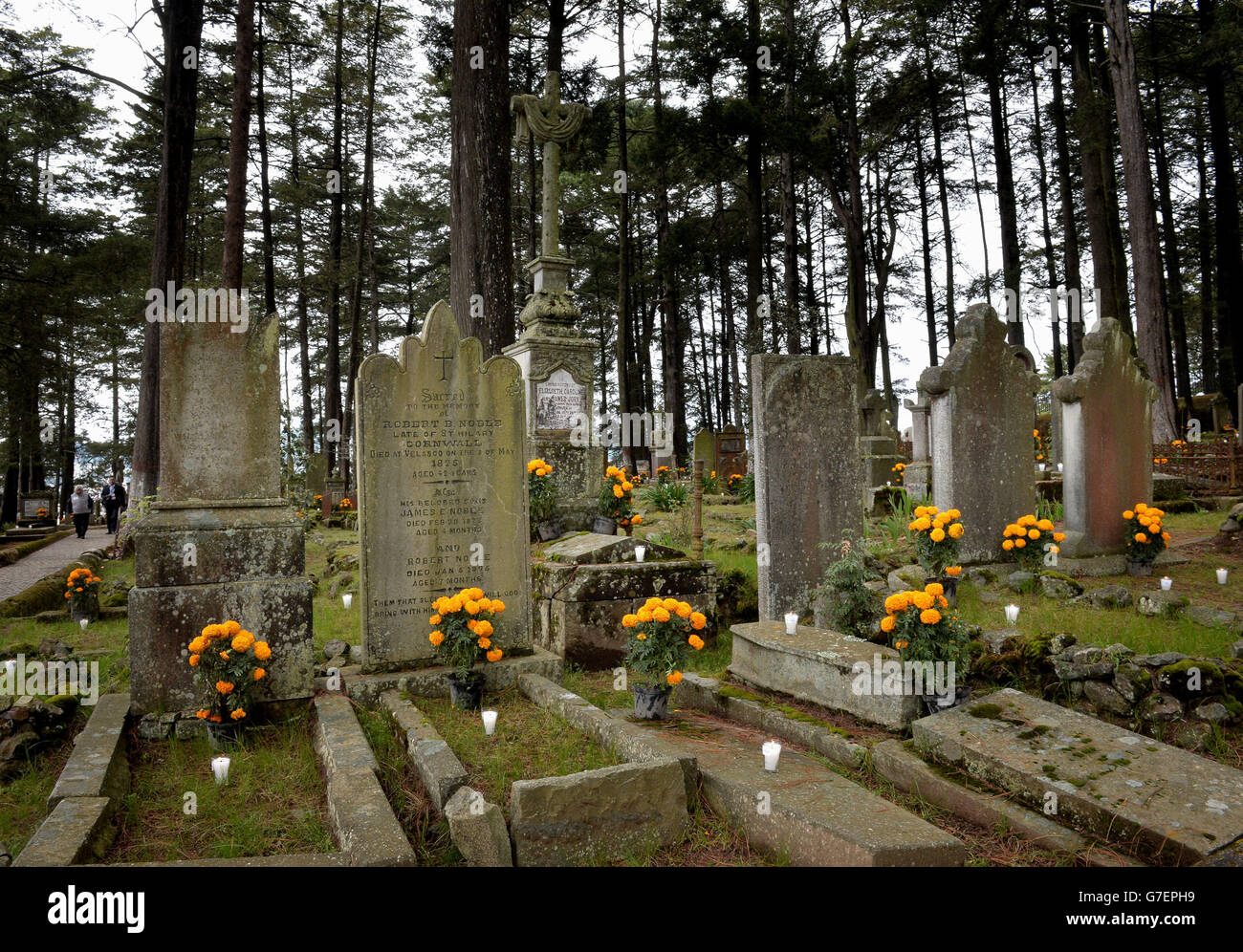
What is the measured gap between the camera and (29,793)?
3.66 m

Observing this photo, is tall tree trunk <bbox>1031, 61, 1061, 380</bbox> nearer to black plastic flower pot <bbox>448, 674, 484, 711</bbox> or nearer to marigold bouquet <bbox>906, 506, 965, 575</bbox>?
marigold bouquet <bbox>906, 506, 965, 575</bbox>

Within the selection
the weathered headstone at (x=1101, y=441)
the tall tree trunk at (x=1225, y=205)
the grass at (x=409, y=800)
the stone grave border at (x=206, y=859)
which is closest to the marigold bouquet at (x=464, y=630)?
the grass at (x=409, y=800)

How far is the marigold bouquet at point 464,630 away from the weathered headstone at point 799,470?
2.49m

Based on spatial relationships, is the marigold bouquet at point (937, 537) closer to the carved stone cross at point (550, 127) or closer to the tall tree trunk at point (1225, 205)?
the carved stone cross at point (550, 127)

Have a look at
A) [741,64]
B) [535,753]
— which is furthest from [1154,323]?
[535,753]

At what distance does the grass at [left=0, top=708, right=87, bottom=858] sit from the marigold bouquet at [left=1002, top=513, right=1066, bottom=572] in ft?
26.0

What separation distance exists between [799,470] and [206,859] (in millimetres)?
4929

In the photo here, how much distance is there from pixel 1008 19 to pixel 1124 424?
54.5ft

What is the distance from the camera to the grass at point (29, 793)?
10.7 feet

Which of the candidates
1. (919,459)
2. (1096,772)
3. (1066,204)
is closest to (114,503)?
(919,459)

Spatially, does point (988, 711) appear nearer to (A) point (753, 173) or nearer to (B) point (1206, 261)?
(A) point (753, 173)

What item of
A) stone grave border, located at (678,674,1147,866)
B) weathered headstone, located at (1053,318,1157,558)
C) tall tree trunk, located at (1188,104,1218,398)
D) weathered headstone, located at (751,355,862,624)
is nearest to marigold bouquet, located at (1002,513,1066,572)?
weathered headstone, located at (1053,318,1157,558)

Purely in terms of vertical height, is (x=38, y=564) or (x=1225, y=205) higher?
(x=1225, y=205)
